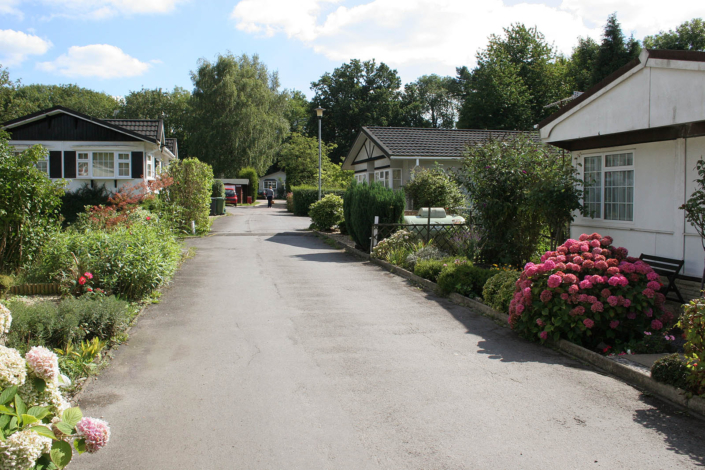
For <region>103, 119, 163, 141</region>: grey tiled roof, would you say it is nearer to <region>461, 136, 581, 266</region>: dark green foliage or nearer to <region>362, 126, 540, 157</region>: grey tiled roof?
<region>362, 126, 540, 157</region>: grey tiled roof

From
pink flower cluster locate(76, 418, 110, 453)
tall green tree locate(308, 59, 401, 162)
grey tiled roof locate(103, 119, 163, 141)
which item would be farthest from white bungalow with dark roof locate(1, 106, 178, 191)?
tall green tree locate(308, 59, 401, 162)

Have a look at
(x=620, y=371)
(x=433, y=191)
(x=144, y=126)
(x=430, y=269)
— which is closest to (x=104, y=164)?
(x=144, y=126)

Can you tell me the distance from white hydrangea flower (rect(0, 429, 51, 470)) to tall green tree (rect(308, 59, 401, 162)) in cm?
6061

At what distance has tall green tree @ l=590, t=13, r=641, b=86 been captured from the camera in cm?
4078

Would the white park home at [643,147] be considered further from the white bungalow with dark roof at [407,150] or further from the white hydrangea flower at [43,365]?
the white bungalow with dark roof at [407,150]

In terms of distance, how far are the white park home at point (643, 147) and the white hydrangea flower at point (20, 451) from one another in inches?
333

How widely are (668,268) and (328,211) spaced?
16815 millimetres

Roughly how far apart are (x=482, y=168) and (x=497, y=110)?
128 ft

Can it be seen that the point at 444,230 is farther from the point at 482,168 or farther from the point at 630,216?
the point at 630,216

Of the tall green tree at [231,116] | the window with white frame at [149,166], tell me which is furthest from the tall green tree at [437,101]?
the window with white frame at [149,166]

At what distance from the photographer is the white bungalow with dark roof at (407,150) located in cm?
2538

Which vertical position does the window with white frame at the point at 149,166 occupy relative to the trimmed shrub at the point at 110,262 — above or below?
above

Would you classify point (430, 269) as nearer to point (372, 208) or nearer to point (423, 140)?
point (372, 208)

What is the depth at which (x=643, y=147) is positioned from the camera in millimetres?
9656
